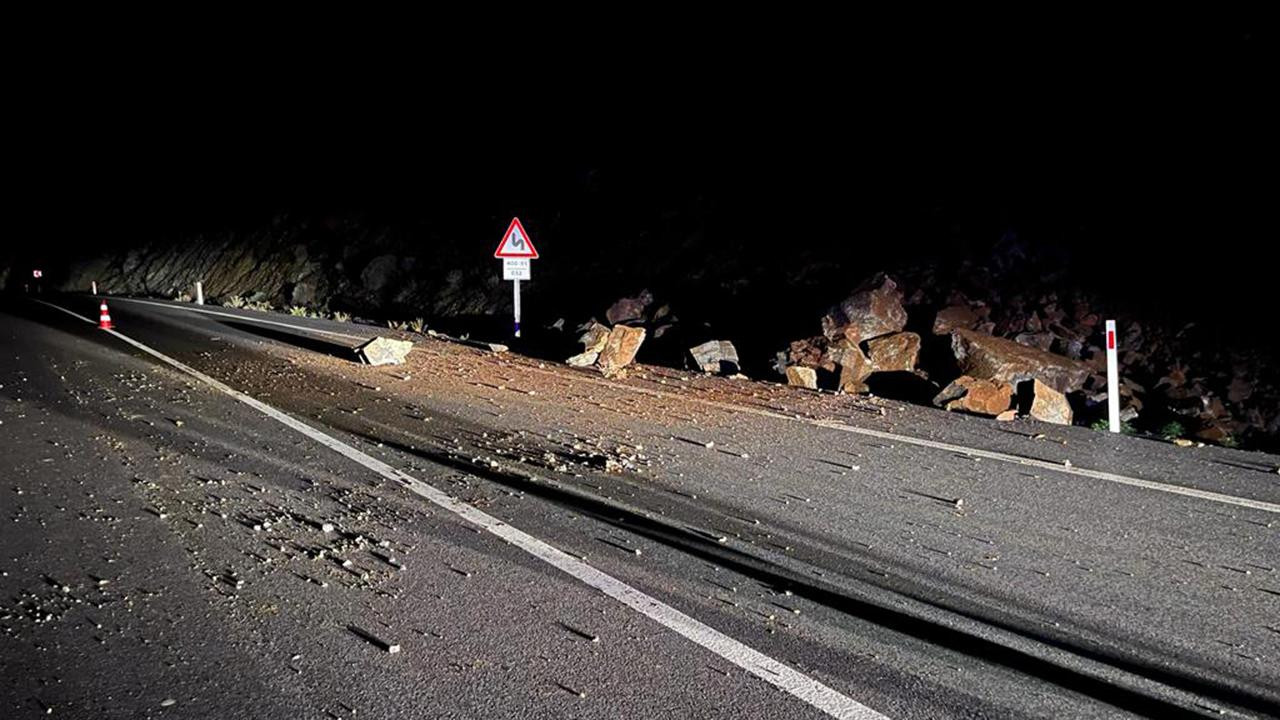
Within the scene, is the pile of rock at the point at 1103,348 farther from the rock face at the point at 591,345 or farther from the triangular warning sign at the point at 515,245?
the triangular warning sign at the point at 515,245

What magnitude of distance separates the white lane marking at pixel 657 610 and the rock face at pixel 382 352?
5082mm

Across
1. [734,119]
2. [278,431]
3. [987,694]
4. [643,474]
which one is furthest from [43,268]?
[987,694]

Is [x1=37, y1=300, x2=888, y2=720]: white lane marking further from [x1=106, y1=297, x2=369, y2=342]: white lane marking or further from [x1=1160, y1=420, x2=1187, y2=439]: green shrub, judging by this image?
[x1=106, y1=297, x2=369, y2=342]: white lane marking

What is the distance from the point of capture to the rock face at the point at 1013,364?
9008mm

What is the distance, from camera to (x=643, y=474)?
580 centimetres

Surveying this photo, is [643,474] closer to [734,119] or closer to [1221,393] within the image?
[1221,393]

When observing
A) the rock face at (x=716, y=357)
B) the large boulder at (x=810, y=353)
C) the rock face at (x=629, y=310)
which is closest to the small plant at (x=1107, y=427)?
the large boulder at (x=810, y=353)

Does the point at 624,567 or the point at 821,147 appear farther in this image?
the point at 821,147

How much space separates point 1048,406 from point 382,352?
27.6ft

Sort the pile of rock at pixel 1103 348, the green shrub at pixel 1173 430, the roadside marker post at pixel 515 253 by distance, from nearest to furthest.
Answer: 1. the green shrub at pixel 1173 430
2. the pile of rock at pixel 1103 348
3. the roadside marker post at pixel 515 253

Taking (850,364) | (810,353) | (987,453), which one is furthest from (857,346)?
(987,453)

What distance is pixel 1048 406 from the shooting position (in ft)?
26.8

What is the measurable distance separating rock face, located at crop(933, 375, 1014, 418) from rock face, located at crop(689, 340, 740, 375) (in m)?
3.11

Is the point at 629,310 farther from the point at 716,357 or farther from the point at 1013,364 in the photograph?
the point at 1013,364
